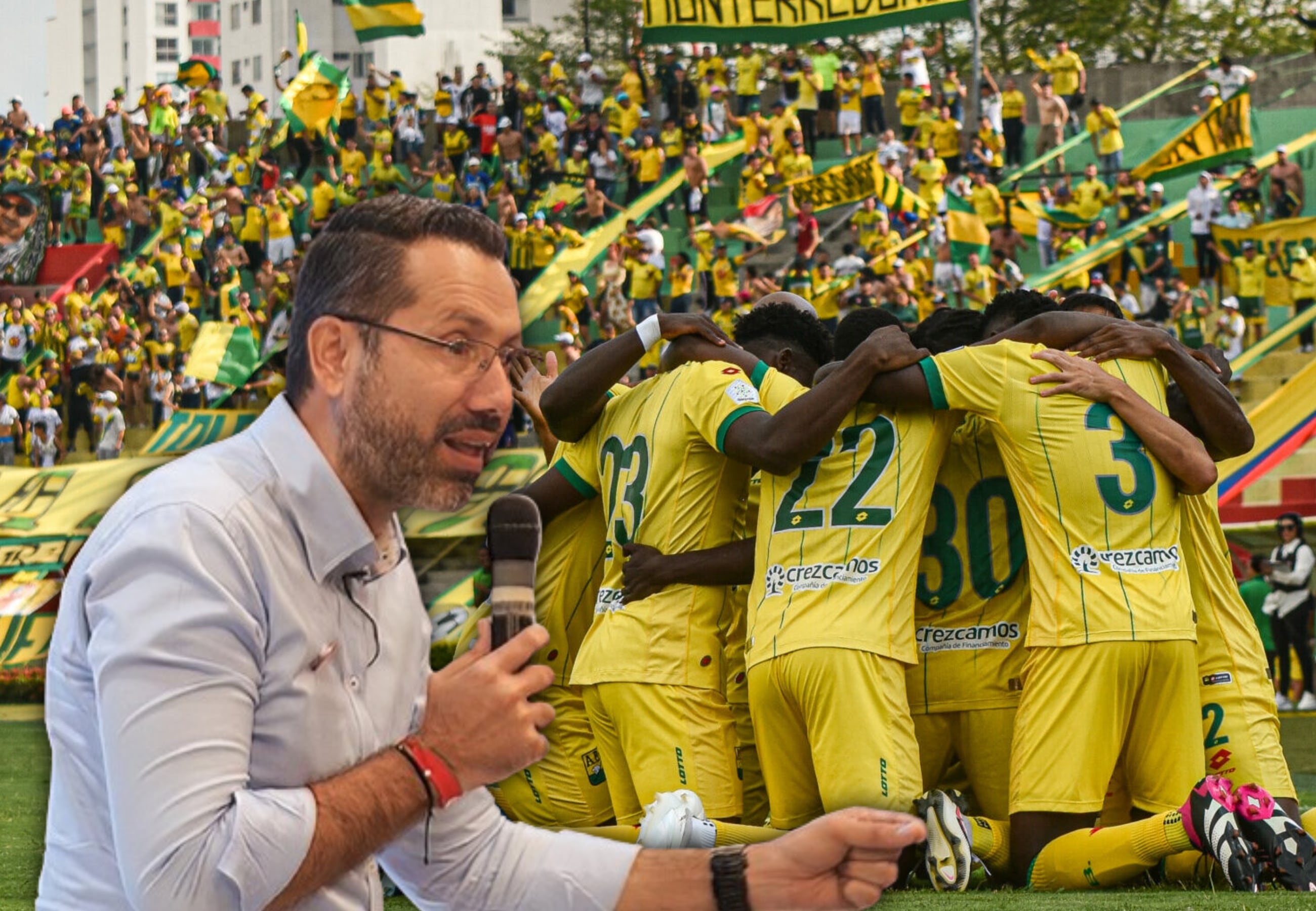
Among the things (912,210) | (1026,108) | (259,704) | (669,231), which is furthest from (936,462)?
(1026,108)

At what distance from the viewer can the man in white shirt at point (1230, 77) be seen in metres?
25.4

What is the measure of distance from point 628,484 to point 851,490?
2.79 ft

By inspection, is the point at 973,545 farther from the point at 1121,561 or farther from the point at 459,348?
the point at 459,348

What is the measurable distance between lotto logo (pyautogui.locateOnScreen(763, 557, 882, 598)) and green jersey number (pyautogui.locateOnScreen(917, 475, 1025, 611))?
0.57m

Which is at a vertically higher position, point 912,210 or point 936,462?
point 912,210

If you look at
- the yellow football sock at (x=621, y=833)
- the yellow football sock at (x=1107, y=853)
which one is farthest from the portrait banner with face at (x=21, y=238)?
the yellow football sock at (x=1107, y=853)

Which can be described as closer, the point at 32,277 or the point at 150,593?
the point at 150,593

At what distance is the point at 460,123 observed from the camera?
29.6 m

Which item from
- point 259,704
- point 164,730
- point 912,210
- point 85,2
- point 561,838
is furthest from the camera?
point 85,2

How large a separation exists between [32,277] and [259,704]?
1154 inches

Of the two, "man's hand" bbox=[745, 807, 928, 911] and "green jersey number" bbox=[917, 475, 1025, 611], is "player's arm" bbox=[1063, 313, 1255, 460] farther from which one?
"man's hand" bbox=[745, 807, 928, 911]

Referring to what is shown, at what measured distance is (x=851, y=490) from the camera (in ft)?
21.3

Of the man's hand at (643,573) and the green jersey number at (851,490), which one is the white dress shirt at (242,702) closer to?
the green jersey number at (851,490)

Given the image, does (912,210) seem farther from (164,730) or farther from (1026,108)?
(164,730)
